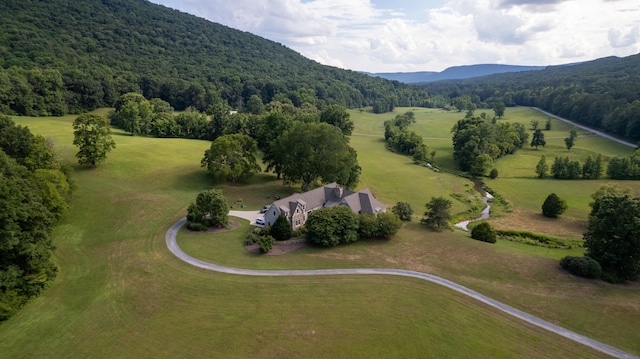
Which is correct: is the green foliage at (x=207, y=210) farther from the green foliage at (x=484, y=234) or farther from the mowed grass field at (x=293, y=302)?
the green foliage at (x=484, y=234)

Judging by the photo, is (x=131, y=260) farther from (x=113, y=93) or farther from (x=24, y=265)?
(x=113, y=93)

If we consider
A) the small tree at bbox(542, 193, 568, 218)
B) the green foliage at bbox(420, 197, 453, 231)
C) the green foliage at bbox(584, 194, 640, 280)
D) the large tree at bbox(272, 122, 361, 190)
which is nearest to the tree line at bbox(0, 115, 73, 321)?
the large tree at bbox(272, 122, 361, 190)

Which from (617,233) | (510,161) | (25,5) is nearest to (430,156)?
(510,161)

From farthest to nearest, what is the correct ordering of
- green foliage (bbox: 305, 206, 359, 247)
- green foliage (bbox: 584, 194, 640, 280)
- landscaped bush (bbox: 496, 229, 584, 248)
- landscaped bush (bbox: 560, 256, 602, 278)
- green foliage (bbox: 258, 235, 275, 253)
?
landscaped bush (bbox: 496, 229, 584, 248)
green foliage (bbox: 305, 206, 359, 247)
green foliage (bbox: 258, 235, 275, 253)
landscaped bush (bbox: 560, 256, 602, 278)
green foliage (bbox: 584, 194, 640, 280)

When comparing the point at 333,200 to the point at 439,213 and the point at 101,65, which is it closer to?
the point at 439,213

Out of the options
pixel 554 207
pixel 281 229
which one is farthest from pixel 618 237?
pixel 281 229

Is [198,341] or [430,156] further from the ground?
[430,156]

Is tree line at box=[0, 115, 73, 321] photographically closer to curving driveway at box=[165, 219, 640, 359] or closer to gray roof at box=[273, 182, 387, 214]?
curving driveway at box=[165, 219, 640, 359]
